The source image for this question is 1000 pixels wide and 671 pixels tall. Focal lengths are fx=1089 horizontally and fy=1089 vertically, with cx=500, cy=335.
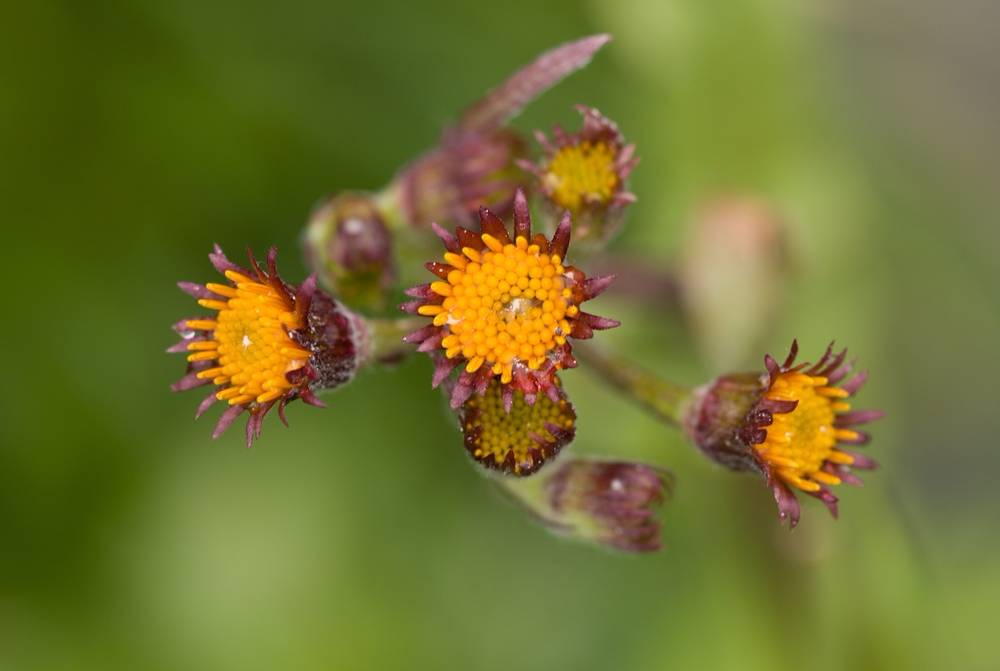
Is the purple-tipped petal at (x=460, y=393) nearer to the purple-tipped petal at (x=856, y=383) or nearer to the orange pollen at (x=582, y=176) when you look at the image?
the orange pollen at (x=582, y=176)

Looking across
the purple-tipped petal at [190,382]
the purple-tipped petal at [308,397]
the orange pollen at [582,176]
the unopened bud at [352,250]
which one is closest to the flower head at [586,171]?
the orange pollen at [582,176]

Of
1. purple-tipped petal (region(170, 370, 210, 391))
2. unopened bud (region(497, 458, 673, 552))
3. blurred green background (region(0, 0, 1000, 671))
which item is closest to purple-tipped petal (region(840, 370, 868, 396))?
unopened bud (region(497, 458, 673, 552))

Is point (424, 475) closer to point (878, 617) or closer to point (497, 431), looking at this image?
point (878, 617)

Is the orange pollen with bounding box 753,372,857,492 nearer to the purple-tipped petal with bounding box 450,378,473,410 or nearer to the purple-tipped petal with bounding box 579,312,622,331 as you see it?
the purple-tipped petal with bounding box 579,312,622,331

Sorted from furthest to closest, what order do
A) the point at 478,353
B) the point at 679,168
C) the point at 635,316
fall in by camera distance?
the point at 679,168 → the point at 635,316 → the point at 478,353

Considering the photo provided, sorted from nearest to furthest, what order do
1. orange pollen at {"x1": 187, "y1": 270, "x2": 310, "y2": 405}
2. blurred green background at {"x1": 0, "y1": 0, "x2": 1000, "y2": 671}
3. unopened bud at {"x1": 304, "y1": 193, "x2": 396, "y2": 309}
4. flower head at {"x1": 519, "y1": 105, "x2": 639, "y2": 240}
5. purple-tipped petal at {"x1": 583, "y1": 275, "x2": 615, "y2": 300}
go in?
purple-tipped petal at {"x1": 583, "y1": 275, "x2": 615, "y2": 300}, orange pollen at {"x1": 187, "y1": 270, "x2": 310, "y2": 405}, flower head at {"x1": 519, "y1": 105, "x2": 639, "y2": 240}, unopened bud at {"x1": 304, "y1": 193, "x2": 396, "y2": 309}, blurred green background at {"x1": 0, "y1": 0, "x2": 1000, "y2": 671}

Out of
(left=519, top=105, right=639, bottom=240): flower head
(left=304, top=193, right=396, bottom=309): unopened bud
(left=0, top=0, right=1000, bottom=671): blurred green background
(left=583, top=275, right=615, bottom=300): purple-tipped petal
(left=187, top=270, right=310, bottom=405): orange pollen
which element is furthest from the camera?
(left=0, top=0, right=1000, bottom=671): blurred green background

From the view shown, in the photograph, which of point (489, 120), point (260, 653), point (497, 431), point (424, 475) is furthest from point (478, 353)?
point (260, 653)
